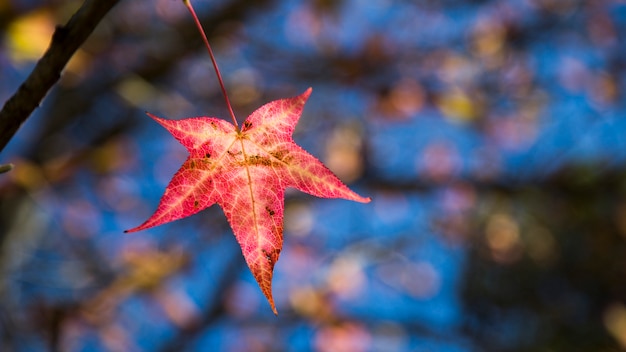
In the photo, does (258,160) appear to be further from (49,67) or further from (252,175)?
(49,67)

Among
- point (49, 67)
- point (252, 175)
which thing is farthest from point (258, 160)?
point (49, 67)

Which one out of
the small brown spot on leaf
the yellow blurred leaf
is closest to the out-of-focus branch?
the small brown spot on leaf

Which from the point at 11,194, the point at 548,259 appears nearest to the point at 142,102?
the point at 11,194

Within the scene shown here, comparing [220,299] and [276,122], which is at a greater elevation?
[276,122]

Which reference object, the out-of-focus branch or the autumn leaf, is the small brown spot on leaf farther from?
the out-of-focus branch

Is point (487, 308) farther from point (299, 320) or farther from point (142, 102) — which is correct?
point (142, 102)

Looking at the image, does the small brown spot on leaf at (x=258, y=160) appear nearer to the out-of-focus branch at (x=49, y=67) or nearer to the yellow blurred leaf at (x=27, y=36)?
the out-of-focus branch at (x=49, y=67)
